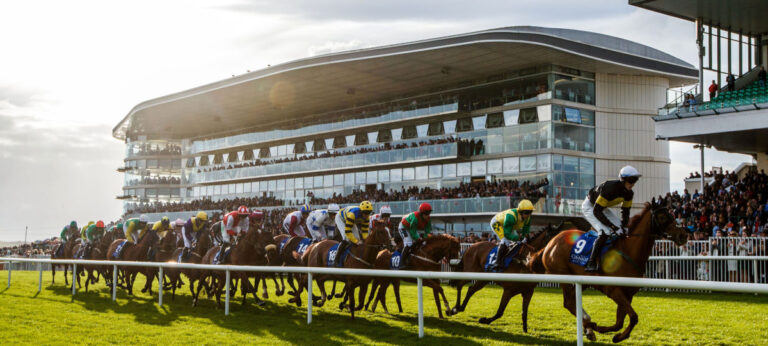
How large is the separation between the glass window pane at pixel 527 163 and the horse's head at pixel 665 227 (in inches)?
901

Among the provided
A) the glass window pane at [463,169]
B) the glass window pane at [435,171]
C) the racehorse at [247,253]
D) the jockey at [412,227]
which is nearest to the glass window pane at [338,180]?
the glass window pane at [435,171]

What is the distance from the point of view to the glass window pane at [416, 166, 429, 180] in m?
34.7

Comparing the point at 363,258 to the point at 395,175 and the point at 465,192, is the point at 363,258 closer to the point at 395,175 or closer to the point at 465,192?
the point at 465,192

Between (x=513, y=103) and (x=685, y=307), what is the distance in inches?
830

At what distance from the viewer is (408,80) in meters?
34.5

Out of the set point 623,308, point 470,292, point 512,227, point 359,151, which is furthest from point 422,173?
point 623,308

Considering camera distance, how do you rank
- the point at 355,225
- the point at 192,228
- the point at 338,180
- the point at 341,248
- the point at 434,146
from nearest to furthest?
1. the point at 341,248
2. the point at 355,225
3. the point at 192,228
4. the point at 434,146
5. the point at 338,180

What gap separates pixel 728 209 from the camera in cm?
1742

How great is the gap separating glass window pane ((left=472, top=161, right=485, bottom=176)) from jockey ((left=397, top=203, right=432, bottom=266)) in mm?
21487

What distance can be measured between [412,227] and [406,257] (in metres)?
0.50

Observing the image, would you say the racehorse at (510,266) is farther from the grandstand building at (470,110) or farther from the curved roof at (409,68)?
the curved roof at (409,68)

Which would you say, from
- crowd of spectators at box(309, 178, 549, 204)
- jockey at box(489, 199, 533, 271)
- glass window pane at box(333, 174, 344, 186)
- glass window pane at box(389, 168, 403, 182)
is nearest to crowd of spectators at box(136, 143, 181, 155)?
glass window pane at box(333, 174, 344, 186)

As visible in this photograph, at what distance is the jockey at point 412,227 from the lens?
1059 centimetres

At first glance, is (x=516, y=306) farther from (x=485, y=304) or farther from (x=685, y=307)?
(x=685, y=307)
